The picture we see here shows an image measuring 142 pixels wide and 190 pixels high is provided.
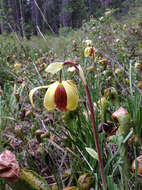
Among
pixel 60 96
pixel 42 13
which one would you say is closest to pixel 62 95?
pixel 60 96

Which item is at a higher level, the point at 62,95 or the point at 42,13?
the point at 42,13

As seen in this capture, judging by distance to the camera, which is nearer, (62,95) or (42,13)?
(62,95)

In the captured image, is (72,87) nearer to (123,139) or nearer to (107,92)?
(123,139)

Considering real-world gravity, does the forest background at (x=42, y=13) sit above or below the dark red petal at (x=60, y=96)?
above

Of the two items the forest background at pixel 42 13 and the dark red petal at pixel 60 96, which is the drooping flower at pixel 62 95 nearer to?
the dark red petal at pixel 60 96

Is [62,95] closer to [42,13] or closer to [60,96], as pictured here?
[60,96]

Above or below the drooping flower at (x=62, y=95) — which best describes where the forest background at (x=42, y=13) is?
above

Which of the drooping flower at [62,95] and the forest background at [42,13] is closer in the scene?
the drooping flower at [62,95]

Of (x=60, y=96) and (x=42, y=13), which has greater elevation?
(x=42, y=13)

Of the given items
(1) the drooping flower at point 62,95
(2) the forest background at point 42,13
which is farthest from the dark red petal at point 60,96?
(2) the forest background at point 42,13

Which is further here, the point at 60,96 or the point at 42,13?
the point at 42,13

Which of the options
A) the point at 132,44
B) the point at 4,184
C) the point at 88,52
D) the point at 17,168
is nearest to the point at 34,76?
the point at 88,52

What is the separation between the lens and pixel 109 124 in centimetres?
123

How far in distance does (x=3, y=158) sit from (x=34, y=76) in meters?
1.66
